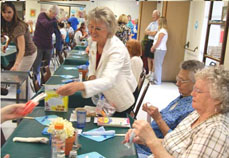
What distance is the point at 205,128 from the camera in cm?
134

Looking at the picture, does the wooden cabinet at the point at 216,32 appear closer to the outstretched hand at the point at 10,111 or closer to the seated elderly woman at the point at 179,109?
the seated elderly woman at the point at 179,109

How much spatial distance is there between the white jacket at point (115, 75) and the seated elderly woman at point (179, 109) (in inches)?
8.9

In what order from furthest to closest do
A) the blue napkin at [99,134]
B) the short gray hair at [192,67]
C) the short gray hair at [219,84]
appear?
the short gray hair at [192,67]
the blue napkin at [99,134]
the short gray hair at [219,84]

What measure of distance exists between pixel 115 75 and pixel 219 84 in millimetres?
796

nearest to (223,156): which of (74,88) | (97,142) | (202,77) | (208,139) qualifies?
(208,139)

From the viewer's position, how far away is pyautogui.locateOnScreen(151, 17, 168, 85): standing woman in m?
6.03

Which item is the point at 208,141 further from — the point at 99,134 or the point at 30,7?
the point at 30,7

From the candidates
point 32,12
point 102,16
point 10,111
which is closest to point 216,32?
point 102,16

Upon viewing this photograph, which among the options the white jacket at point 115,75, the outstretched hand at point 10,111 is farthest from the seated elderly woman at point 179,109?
the outstretched hand at point 10,111

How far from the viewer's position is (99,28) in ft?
6.95

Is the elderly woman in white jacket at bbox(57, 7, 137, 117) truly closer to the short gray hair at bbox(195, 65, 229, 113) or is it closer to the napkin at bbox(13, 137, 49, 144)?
the napkin at bbox(13, 137, 49, 144)

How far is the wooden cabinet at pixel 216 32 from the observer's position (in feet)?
12.4

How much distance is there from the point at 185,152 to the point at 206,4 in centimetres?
431

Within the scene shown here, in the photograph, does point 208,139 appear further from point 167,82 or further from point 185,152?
point 167,82
